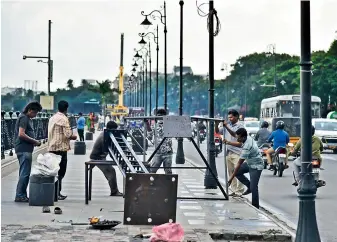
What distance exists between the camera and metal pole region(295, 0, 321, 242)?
9.18m

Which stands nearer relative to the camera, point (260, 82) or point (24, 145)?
point (24, 145)

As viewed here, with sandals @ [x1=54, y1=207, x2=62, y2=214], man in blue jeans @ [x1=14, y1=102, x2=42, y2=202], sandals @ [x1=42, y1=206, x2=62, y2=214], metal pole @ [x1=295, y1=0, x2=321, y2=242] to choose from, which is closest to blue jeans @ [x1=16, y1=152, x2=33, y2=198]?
man in blue jeans @ [x1=14, y1=102, x2=42, y2=202]

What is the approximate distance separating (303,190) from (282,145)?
15645 mm

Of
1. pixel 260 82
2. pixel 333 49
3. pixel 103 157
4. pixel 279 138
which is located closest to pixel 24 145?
pixel 103 157

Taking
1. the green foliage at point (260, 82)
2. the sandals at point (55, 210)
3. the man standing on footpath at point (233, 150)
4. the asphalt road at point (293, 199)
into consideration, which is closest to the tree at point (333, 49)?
the green foliage at point (260, 82)

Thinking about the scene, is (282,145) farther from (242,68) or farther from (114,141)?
(242,68)

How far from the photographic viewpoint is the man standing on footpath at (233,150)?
16562 millimetres

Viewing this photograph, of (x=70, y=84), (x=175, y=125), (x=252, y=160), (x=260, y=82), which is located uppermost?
(x=70, y=84)

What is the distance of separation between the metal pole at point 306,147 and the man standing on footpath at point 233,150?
22.5ft

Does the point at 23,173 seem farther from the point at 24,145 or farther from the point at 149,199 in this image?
the point at 149,199

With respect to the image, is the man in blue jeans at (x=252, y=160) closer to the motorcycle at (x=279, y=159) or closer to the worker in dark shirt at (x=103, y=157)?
the worker in dark shirt at (x=103, y=157)

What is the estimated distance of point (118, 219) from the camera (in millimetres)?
12125

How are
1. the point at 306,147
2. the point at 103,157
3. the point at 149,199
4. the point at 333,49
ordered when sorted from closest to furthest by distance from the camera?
the point at 306,147
the point at 149,199
the point at 103,157
the point at 333,49

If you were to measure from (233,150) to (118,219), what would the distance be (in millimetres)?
5192
